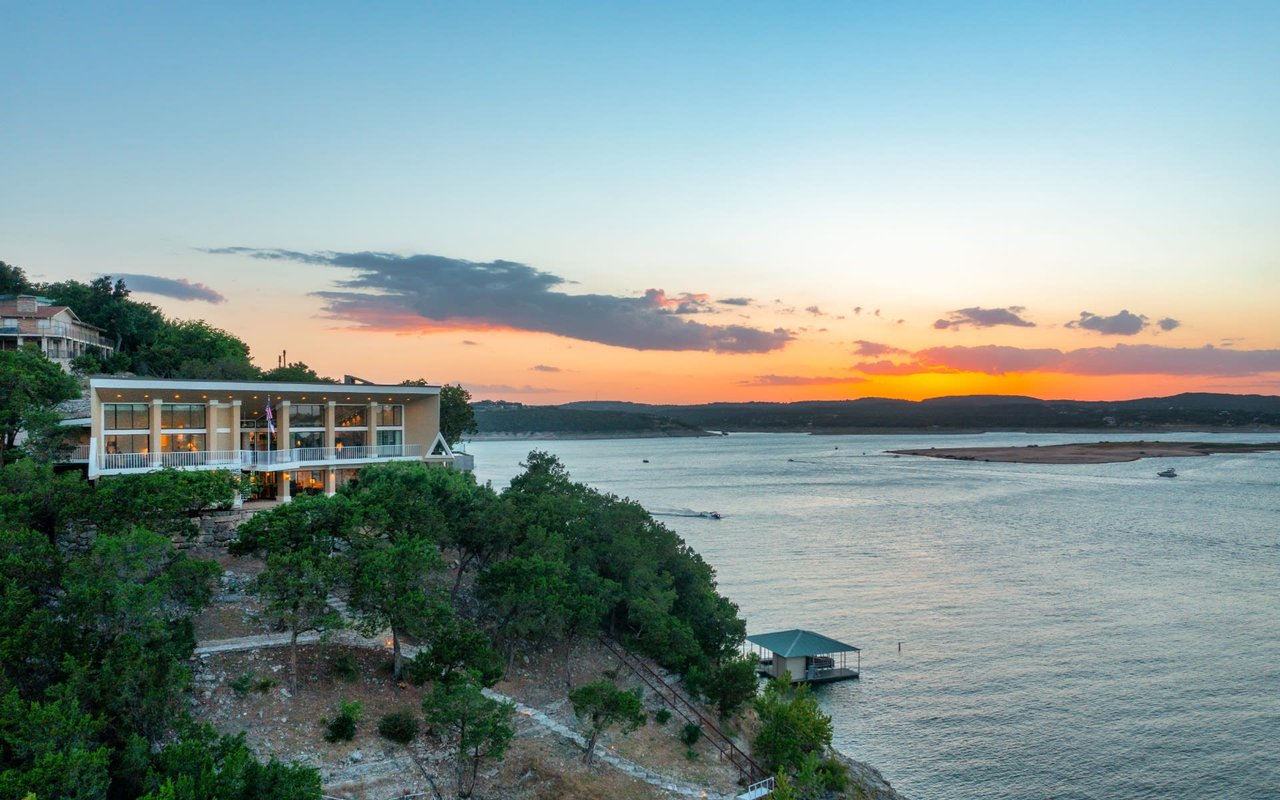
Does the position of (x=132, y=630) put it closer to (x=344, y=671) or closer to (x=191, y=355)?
(x=344, y=671)

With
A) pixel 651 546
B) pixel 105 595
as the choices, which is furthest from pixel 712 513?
pixel 105 595

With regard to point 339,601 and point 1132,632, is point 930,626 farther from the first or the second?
point 339,601

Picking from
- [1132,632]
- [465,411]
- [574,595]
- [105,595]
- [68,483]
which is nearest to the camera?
[105,595]

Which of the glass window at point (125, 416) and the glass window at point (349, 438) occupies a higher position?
the glass window at point (125, 416)

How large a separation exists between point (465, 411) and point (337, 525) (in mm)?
35366

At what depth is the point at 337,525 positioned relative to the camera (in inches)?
1272

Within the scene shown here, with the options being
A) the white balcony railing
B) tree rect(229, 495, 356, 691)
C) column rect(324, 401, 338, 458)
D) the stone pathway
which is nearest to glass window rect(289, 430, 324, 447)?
column rect(324, 401, 338, 458)

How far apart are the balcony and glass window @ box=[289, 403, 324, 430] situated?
4.91 ft

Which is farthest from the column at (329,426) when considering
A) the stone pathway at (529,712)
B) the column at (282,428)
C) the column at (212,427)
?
the stone pathway at (529,712)

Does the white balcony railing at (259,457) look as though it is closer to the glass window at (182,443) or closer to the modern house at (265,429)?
the modern house at (265,429)

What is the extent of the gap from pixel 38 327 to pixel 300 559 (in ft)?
187

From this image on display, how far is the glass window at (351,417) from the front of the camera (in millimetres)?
49438

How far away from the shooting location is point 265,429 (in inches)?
1810

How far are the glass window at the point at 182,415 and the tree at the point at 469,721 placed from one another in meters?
24.4
